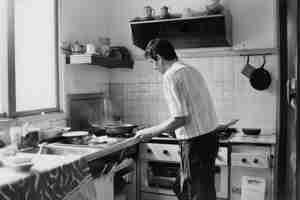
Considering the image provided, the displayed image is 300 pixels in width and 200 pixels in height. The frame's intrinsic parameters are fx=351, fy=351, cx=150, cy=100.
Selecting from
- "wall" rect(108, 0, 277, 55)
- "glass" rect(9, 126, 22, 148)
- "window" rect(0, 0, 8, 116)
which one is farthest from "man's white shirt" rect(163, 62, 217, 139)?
"wall" rect(108, 0, 277, 55)

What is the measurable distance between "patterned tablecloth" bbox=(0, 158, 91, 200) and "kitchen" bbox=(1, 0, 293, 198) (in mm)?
1006

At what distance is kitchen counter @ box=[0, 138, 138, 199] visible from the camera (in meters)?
1.39

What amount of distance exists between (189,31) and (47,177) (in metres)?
1.96

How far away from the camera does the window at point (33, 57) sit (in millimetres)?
2309

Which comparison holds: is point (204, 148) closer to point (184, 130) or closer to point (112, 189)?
point (184, 130)

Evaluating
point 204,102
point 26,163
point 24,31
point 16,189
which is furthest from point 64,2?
point 16,189

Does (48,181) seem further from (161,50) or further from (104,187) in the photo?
(161,50)

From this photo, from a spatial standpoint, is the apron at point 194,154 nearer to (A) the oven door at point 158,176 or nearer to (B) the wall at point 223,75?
(A) the oven door at point 158,176

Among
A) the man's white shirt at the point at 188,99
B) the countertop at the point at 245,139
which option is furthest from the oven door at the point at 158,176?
the man's white shirt at the point at 188,99

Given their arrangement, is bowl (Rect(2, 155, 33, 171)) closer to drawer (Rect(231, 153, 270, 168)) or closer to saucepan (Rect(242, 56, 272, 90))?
drawer (Rect(231, 153, 270, 168))

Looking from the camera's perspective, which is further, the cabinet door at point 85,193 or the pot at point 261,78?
the pot at point 261,78

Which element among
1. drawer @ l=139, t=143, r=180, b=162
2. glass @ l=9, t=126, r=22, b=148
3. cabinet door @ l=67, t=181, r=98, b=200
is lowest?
cabinet door @ l=67, t=181, r=98, b=200

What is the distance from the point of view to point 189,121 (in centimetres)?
210

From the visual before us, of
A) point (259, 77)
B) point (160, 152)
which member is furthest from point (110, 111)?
point (259, 77)
